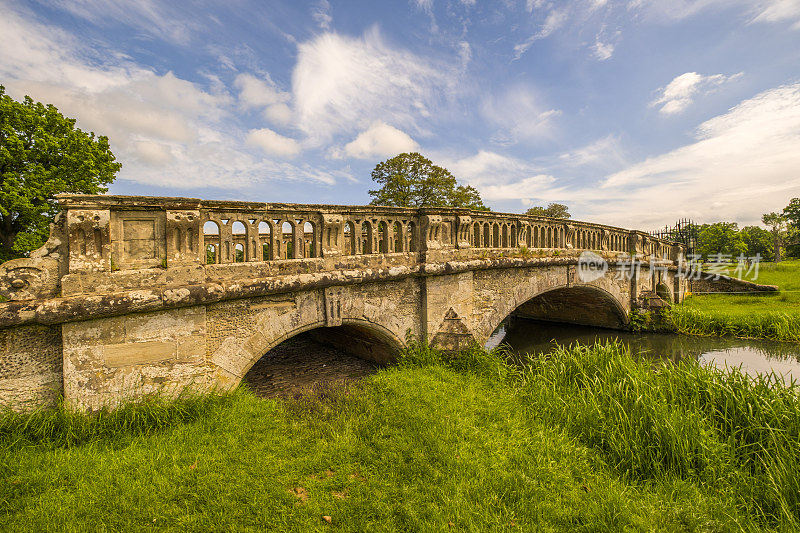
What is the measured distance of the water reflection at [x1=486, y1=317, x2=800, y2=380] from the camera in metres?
9.63

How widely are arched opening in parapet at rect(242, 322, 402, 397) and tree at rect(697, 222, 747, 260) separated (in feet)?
127

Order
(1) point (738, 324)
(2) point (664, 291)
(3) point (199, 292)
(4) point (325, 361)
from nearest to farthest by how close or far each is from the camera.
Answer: (3) point (199, 292) < (4) point (325, 361) < (1) point (738, 324) < (2) point (664, 291)

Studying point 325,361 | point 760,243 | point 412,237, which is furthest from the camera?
point 760,243

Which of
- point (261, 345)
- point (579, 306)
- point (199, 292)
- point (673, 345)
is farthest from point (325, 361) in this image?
point (673, 345)

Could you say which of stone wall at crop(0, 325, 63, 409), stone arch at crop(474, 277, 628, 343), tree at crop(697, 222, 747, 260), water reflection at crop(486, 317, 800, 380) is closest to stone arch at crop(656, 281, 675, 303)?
water reflection at crop(486, 317, 800, 380)

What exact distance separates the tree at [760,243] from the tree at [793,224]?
160 centimetres

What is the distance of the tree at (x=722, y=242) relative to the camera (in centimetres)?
3256

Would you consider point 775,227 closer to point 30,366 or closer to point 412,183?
point 412,183

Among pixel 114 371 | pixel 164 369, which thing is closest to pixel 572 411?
pixel 164 369

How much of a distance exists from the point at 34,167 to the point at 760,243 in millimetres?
58923

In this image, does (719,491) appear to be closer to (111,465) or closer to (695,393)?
(695,393)

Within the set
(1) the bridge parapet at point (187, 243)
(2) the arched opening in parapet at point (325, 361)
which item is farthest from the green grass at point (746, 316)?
(2) the arched opening in parapet at point (325, 361)

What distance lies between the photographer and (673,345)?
11.7 meters

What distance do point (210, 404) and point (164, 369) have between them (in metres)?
0.67
